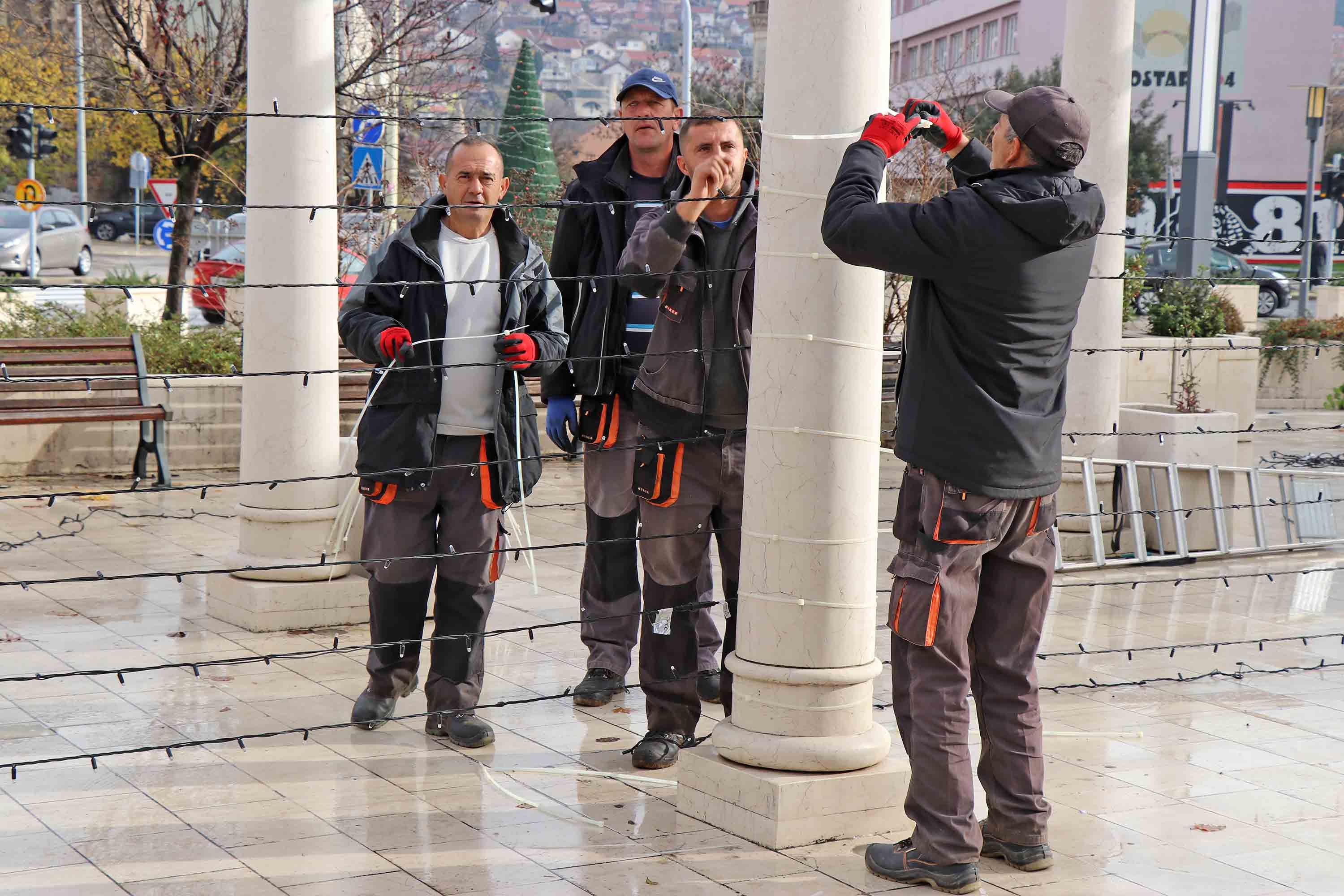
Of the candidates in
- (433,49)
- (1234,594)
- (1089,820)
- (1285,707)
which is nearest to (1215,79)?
(433,49)

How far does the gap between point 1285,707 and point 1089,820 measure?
5.56 feet

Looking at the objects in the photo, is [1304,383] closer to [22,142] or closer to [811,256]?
[811,256]

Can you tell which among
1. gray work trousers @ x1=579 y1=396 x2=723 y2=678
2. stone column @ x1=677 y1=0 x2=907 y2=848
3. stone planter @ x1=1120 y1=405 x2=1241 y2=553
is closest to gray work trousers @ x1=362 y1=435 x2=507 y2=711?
gray work trousers @ x1=579 y1=396 x2=723 y2=678

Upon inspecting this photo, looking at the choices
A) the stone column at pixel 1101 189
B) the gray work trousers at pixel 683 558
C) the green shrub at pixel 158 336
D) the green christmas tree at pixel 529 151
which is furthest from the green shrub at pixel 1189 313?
the gray work trousers at pixel 683 558

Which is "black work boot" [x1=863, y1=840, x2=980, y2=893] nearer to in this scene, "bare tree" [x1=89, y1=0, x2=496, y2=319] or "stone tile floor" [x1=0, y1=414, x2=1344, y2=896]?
"stone tile floor" [x1=0, y1=414, x2=1344, y2=896]

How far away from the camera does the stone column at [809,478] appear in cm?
414

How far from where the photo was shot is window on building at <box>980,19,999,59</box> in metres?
65.4

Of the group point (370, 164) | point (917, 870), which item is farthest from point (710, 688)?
point (370, 164)

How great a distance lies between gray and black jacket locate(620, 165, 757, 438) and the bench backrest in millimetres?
6194

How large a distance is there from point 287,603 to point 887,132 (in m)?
3.76

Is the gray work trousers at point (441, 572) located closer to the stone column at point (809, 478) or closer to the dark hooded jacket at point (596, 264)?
the dark hooded jacket at point (596, 264)

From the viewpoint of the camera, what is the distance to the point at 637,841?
4.23 meters

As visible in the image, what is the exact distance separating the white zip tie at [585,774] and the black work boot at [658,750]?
81 millimetres

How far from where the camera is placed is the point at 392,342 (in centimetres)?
495
